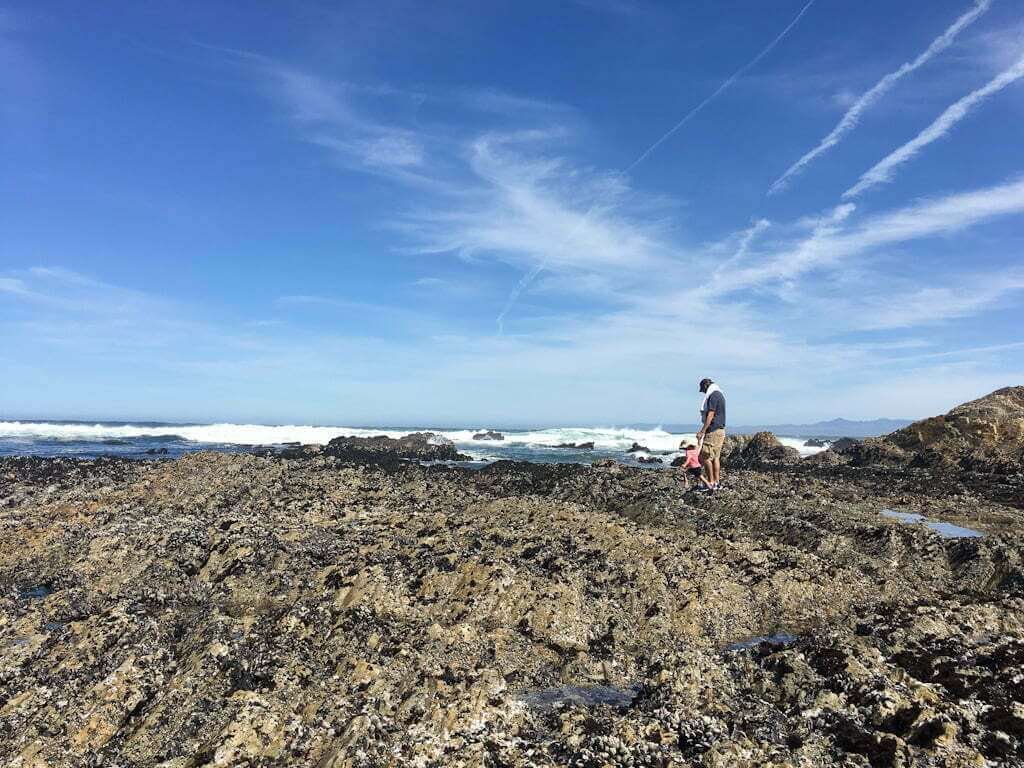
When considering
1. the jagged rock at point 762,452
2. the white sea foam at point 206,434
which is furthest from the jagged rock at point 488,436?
the jagged rock at point 762,452

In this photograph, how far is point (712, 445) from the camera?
15.4 metres

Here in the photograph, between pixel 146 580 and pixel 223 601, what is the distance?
74.3 inches

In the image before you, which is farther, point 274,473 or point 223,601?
point 274,473

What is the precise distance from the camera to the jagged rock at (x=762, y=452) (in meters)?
35.8

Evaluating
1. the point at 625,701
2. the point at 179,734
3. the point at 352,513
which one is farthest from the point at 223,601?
the point at 625,701

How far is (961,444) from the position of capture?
1129 inches

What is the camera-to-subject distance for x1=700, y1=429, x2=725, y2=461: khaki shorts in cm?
1516

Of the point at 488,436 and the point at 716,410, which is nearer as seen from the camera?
the point at 716,410

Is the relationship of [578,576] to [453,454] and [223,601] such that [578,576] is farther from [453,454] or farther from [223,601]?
[453,454]

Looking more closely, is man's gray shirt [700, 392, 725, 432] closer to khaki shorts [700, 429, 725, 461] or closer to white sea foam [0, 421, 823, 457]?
khaki shorts [700, 429, 725, 461]

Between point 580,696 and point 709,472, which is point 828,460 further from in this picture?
point 580,696

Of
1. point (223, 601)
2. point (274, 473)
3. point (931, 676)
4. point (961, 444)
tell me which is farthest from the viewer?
point (961, 444)

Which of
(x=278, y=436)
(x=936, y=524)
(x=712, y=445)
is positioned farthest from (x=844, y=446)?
(x=278, y=436)

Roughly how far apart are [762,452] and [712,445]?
83.2ft
